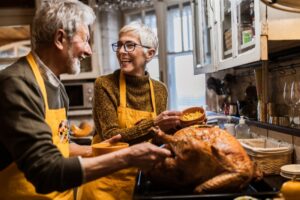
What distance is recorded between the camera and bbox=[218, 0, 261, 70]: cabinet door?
1.41 meters

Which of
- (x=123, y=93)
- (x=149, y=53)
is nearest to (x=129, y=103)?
(x=123, y=93)

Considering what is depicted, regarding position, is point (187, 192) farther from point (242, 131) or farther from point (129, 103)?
point (242, 131)

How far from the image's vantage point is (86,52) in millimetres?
1209

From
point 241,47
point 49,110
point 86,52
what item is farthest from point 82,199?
point 241,47

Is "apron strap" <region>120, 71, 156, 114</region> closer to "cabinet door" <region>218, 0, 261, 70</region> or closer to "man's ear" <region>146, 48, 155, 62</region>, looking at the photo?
"man's ear" <region>146, 48, 155, 62</region>

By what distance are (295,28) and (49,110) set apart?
3.11 feet

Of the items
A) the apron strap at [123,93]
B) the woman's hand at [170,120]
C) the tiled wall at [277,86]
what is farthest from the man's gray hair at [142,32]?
the tiled wall at [277,86]

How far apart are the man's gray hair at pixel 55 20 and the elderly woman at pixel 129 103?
445 mm

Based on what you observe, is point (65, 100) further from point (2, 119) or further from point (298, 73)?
point (298, 73)

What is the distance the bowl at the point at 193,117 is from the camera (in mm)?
1264

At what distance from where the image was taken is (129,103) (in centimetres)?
157

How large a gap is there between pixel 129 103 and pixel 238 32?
2.15ft

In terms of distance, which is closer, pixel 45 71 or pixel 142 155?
pixel 142 155

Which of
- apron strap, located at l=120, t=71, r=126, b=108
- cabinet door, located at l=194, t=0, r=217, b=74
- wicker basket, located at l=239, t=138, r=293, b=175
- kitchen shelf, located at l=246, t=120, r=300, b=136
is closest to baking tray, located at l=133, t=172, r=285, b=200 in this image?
wicker basket, located at l=239, t=138, r=293, b=175
